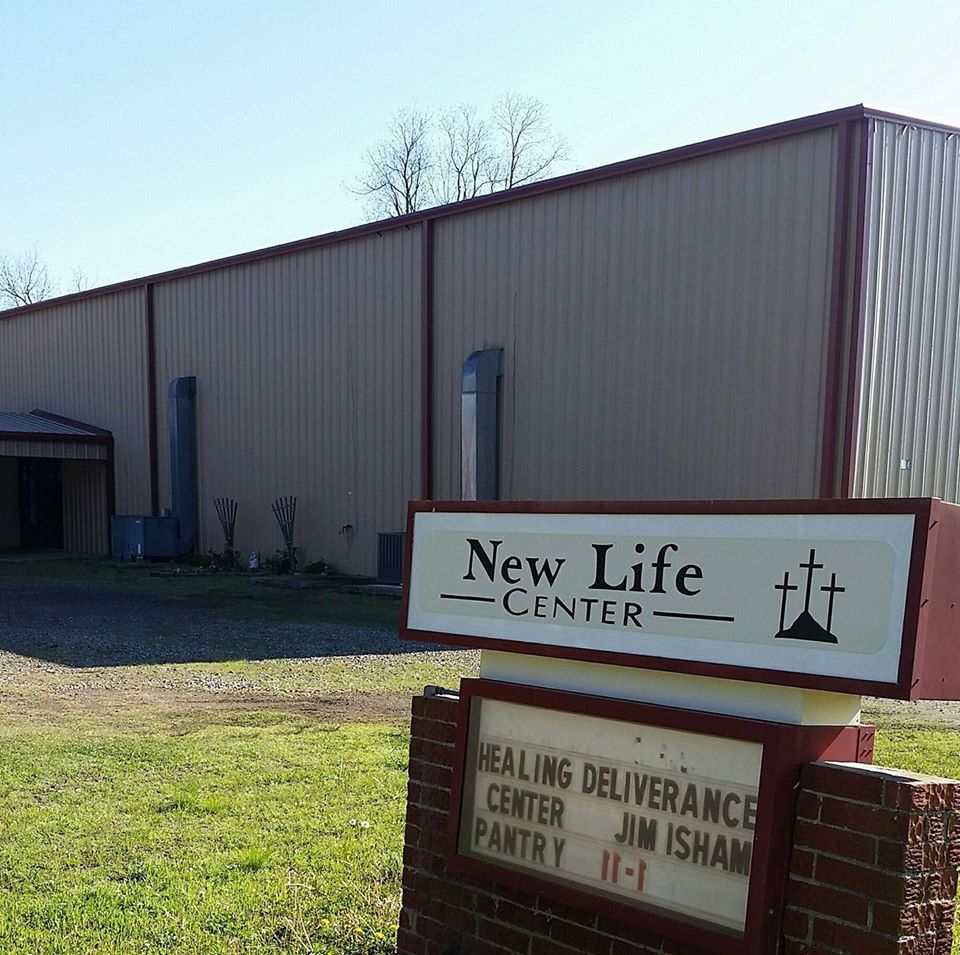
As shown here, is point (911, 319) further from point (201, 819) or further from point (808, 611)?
point (808, 611)

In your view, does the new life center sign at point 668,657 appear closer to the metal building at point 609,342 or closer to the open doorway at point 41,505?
the metal building at point 609,342

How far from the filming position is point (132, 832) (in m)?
5.40

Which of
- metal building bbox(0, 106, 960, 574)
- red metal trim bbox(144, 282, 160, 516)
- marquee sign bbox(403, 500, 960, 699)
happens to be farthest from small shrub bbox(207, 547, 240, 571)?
marquee sign bbox(403, 500, 960, 699)

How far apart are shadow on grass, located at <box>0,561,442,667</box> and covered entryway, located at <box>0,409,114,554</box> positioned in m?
5.19

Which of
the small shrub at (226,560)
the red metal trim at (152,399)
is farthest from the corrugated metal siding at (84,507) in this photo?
the small shrub at (226,560)

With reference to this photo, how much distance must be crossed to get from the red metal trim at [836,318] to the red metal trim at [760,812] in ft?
36.6

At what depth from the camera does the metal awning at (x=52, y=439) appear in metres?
25.4

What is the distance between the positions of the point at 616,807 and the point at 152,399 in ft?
79.5

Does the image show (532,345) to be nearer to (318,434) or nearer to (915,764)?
(318,434)

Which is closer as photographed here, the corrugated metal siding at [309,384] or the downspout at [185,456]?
the corrugated metal siding at [309,384]

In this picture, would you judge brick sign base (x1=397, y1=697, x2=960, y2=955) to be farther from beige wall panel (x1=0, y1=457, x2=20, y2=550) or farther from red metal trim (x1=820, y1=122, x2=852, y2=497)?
beige wall panel (x1=0, y1=457, x2=20, y2=550)

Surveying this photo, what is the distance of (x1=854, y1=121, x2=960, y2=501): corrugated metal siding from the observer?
14.0m

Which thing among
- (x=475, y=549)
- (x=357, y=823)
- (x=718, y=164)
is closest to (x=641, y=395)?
(x=718, y=164)

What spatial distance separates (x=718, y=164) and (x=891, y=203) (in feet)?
8.03
